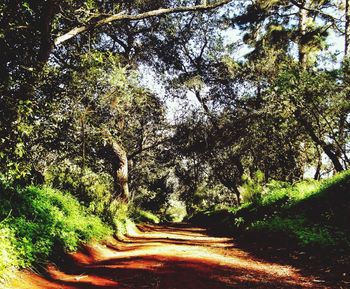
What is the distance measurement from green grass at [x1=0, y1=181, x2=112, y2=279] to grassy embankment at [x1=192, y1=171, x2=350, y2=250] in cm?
483

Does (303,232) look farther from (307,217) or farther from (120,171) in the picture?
(120,171)

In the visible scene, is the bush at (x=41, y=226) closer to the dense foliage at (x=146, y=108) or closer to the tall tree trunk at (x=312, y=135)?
the dense foliage at (x=146, y=108)

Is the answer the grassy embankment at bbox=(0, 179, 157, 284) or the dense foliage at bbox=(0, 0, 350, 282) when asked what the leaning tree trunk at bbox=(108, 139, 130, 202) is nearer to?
the dense foliage at bbox=(0, 0, 350, 282)

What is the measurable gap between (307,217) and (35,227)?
22.4 ft

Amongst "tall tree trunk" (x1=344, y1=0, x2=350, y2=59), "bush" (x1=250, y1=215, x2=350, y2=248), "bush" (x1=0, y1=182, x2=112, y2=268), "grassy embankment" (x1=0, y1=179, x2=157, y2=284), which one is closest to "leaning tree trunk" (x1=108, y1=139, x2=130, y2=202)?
"grassy embankment" (x1=0, y1=179, x2=157, y2=284)

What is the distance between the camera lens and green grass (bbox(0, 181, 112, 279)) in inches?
204

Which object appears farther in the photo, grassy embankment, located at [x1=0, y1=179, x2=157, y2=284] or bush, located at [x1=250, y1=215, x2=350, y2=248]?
bush, located at [x1=250, y1=215, x2=350, y2=248]

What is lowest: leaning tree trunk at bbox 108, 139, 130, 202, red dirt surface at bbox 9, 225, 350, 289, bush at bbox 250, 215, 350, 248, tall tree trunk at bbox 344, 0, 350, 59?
red dirt surface at bbox 9, 225, 350, 289

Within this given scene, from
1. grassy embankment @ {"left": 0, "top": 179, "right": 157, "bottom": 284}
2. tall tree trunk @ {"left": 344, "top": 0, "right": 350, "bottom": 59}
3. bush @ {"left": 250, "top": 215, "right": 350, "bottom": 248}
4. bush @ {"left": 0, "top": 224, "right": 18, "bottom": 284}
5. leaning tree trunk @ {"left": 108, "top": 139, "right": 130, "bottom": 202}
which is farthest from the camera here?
leaning tree trunk @ {"left": 108, "top": 139, "right": 130, "bottom": 202}

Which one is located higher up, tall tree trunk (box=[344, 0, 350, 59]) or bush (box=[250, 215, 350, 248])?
tall tree trunk (box=[344, 0, 350, 59])

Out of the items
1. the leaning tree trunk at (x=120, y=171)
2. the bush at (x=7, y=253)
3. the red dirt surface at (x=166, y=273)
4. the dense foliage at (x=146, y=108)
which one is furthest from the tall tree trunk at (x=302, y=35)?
the bush at (x=7, y=253)

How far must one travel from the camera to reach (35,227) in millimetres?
6230

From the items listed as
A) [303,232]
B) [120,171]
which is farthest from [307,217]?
[120,171]

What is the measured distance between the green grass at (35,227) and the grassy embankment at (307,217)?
4832 millimetres
